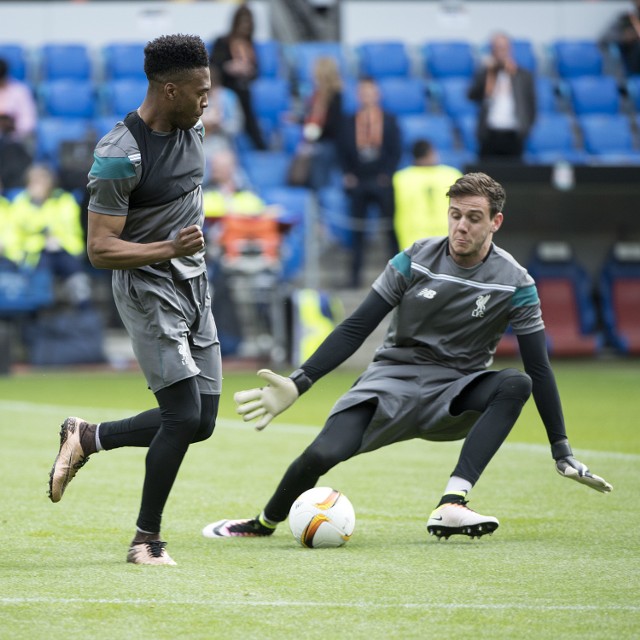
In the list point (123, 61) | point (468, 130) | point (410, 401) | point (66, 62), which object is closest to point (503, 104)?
point (468, 130)

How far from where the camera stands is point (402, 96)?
18828 mm

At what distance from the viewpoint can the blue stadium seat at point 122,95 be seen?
17.9 m

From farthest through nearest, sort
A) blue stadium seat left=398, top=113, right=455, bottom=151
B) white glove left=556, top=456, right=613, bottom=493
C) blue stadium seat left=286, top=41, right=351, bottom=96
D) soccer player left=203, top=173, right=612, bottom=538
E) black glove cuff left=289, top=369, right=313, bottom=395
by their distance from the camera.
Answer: blue stadium seat left=286, top=41, right=351, bottom=96
blue stadium seat left=398, top=113, right=455, bottom=151
soccer player left=203, top=173, right=612, bottom=538
white glove left=556, top=456, right=613, bottom=493
black glove cuff left=289, top=369, right=313, bottom=395

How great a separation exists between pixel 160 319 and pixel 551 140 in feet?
45.5

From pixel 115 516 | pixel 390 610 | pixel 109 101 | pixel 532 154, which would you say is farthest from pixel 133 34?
pixel 390 610

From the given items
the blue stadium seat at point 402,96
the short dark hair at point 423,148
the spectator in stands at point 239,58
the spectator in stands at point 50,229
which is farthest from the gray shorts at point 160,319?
the blue stadium seat at point 402,96

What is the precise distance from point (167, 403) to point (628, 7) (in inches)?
664

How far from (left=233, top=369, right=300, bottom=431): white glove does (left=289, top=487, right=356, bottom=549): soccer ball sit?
21.0 inches

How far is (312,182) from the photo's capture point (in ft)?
55.3

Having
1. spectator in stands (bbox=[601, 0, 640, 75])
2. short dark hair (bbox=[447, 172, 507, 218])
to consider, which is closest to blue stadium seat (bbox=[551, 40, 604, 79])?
spectator in stands (bbox=[601, 0, 640, 75])

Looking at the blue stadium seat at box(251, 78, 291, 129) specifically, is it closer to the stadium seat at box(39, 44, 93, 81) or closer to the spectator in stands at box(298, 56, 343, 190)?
the spectator in stands at box(298, 56, 343, 190)

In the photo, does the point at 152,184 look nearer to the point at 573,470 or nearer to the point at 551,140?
the point at 573,470

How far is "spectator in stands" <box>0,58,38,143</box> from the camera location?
16625 mm

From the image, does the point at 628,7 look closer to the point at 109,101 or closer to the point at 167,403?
the point at 109,101
